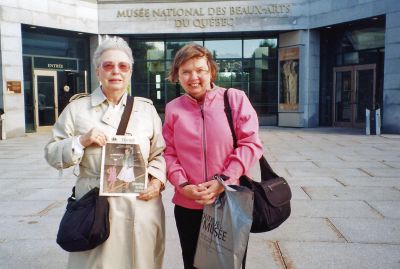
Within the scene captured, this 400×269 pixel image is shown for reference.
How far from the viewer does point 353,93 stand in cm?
1808

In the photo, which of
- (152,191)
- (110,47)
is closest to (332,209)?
(152,191)

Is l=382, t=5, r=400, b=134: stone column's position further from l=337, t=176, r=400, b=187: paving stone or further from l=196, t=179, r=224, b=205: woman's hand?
l=196, t=179, r=224, b=205: woman's hand

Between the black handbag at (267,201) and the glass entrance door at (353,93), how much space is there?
16.0m

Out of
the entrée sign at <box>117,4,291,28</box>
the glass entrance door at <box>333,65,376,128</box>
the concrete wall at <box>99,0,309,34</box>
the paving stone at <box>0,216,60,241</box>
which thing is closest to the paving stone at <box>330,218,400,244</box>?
the paving stone at <box>0,216,60,241</box>

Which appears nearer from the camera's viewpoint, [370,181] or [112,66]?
[112,66]

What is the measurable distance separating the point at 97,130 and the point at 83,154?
19 cm

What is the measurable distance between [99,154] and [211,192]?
681 mm

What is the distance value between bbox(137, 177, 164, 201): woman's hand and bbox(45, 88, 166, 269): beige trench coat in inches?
1.3

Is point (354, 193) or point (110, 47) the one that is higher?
point (110, 47)

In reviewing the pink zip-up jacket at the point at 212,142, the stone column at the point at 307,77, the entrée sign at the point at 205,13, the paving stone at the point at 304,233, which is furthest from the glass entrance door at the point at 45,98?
the pink zip-up jacket at the point at 212,142

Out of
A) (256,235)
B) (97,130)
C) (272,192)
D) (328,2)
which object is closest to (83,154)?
(97,130)

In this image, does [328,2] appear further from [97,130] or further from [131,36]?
[97,130]

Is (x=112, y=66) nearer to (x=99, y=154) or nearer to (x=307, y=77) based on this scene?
(x=99, y=154)

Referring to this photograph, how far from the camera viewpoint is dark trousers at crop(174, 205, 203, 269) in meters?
2.69
